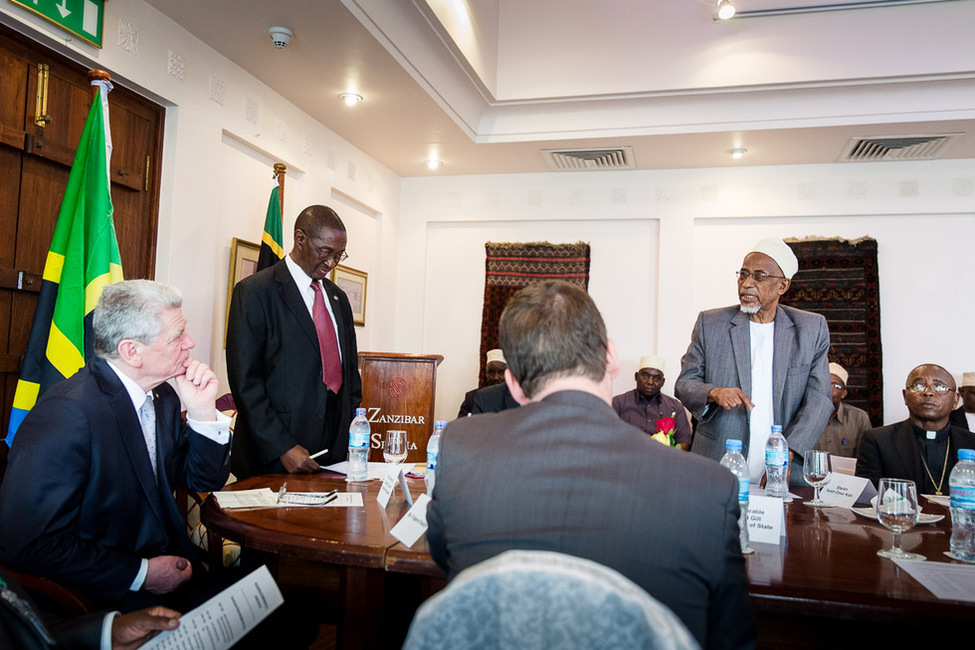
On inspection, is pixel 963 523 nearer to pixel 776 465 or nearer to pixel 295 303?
pixel 776 465

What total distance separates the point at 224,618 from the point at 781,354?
239 centimetres

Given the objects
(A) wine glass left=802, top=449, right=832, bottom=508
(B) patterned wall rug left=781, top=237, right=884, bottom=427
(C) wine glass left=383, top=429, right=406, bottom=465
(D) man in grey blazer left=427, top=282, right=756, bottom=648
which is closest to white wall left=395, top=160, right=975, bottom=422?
(B) patterned wall rug left=781, top=237, right=884, bottom=427

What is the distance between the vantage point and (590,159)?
6.21 meters

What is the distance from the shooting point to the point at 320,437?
3.07 metres

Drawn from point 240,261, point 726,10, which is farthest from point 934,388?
point 240,261

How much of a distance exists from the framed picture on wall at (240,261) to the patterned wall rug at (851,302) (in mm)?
4425

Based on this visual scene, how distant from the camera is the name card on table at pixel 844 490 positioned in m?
2.34

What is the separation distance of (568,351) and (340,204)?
16.3 ft

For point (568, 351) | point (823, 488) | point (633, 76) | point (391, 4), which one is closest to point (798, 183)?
point (633, 76)

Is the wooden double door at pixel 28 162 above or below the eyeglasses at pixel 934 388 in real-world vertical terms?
above

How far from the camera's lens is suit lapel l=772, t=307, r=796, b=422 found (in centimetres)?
295

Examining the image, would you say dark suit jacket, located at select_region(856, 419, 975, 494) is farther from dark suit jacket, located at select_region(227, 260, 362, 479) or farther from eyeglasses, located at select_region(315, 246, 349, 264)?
eyeglasses, located at select_region(315, 246, 349, 264)

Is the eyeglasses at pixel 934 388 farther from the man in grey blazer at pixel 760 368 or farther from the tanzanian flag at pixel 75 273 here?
the tanzanian flag at pixel 75 273

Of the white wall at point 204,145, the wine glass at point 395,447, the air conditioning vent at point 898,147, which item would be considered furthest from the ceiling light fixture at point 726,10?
the wine glass at point 395,447
